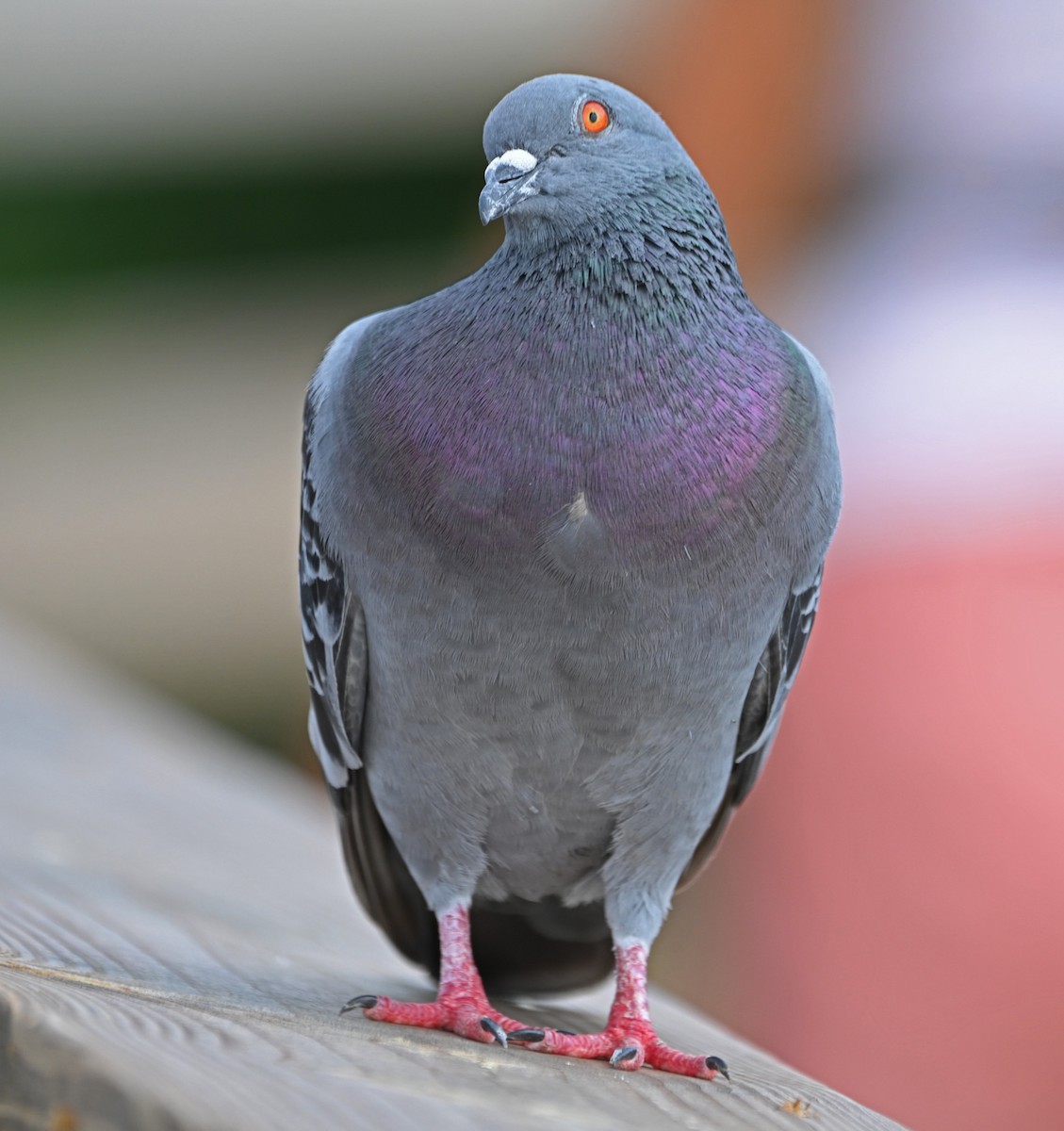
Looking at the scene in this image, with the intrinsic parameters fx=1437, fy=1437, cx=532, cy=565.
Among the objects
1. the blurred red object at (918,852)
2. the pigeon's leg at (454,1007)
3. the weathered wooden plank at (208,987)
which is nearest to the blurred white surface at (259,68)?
the blurred red object at (918,852)

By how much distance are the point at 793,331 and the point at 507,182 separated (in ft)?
23.4

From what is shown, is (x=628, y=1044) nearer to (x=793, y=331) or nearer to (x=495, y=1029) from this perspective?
(x=495, y=1029)

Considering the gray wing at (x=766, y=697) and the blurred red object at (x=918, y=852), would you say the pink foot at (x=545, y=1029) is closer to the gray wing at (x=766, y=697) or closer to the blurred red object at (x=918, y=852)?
the gray wing at (x=766, y=697)

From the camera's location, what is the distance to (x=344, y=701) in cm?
303

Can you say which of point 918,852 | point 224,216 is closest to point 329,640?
point 918,852

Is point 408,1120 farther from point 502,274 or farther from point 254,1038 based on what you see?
point 502,274

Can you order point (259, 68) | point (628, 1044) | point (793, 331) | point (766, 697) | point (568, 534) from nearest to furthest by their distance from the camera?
point (568, 534)
point (628, 1044)
point (766, 697)
point (793, 331)
point (259, 68)

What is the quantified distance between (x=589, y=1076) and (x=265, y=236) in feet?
41.6

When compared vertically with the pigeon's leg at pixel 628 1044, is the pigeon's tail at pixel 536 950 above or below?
below

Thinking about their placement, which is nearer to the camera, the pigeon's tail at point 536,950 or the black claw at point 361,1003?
the black claw at point 361,1003

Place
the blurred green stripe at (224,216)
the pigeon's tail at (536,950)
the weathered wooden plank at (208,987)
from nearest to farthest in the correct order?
1. the weathered wooden plank at (208,987)
2. the pigeon's tail at (536,950)
3. the blurred green stripe at (224,216)

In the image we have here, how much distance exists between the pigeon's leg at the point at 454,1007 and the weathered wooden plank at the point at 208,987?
9cm

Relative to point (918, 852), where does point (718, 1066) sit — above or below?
above

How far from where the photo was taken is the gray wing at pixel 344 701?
2.95 metres
